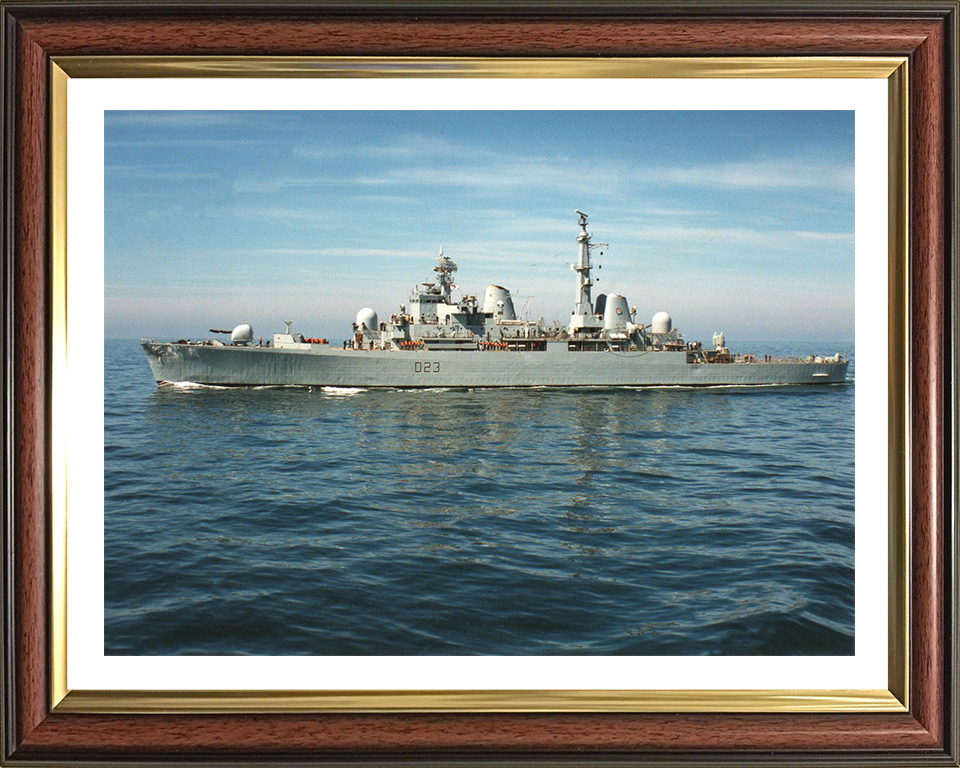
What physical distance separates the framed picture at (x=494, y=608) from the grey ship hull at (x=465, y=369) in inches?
558

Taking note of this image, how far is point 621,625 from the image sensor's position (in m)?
2.22

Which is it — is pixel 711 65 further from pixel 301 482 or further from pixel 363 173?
pixel 301 482

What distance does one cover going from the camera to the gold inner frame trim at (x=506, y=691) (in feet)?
6.53

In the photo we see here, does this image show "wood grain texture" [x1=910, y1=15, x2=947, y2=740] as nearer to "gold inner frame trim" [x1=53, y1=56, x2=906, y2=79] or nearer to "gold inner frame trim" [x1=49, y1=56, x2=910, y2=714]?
"gold inner frame trim" [x1=49, y1=56, x2=910, y2=714]

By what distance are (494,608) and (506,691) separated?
301 millimetres

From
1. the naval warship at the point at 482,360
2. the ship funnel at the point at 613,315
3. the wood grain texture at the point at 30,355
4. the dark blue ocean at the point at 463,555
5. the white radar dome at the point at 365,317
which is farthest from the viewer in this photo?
the ship funnel at the point at 613,315

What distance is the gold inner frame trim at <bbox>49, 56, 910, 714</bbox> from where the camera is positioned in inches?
78.4

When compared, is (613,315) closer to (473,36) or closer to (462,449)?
(462,449)

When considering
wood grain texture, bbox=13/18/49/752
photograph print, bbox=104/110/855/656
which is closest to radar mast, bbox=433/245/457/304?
photograph print, bbox=104/110/855/656

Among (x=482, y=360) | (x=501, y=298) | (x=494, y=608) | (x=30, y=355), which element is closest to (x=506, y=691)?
(x=494, y=608)

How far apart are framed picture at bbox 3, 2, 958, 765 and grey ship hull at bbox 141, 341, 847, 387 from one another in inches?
558

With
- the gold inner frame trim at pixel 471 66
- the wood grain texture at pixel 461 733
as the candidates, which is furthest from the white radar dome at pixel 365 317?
the wood grain texture at pixel 461 733

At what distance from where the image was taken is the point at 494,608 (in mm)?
2240

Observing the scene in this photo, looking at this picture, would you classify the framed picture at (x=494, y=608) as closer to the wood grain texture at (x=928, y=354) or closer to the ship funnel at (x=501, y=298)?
the wood grain texture at (x=928, y=354)
